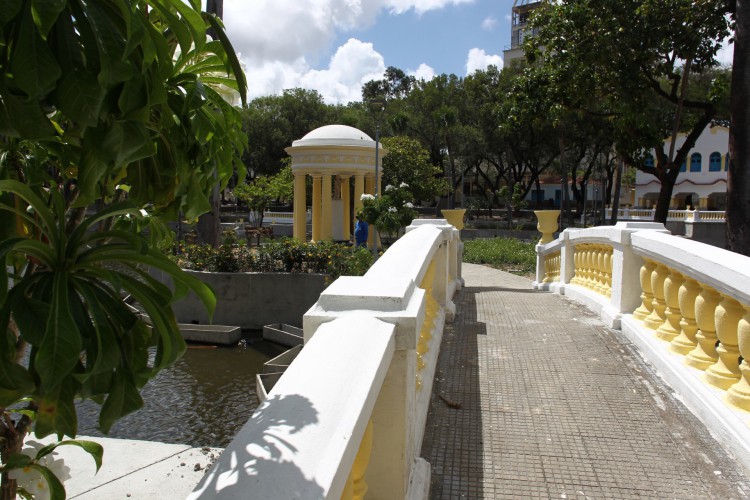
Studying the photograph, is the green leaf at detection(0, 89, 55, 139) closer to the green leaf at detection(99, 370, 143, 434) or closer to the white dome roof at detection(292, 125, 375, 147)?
the green leaf at detection(99, 370, 143, 434)

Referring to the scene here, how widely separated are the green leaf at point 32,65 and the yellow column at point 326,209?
21881 millimetres

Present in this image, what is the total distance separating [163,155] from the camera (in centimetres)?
181

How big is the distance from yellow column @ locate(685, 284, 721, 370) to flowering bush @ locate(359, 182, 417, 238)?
41.2ft

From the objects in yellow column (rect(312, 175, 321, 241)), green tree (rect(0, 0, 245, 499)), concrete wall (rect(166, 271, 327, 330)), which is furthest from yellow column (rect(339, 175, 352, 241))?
green tree (rect(0, 0, 245, 499))

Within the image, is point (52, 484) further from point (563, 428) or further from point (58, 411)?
point (563, 428)

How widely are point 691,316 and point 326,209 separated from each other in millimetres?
19730

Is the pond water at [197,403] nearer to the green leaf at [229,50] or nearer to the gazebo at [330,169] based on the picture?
the green leaf at [229,50]

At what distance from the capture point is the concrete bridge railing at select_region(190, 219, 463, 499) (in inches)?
61.6

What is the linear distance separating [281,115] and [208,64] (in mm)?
44769

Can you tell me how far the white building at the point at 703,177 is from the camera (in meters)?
45.3

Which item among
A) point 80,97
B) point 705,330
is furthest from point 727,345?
point 80,97

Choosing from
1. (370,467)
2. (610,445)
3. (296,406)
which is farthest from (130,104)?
(610,445)

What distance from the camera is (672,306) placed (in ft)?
16.0

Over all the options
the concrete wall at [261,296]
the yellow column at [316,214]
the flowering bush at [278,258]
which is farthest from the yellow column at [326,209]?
the concrete wall at [261,296]
